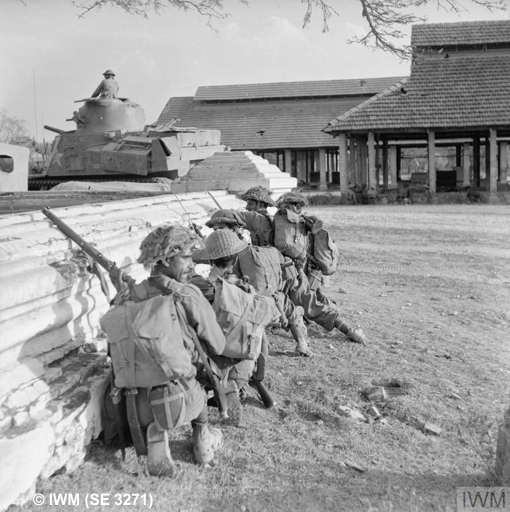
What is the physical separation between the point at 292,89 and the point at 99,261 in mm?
30388

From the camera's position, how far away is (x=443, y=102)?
68.7ft

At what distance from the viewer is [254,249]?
4.77 m

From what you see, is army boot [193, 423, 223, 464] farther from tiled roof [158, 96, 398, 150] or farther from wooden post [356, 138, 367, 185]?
tiled roof [158, 96, 398, 150]

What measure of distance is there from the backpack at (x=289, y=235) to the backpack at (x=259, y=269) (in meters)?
0.58

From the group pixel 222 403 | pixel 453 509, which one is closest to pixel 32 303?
pixel 222 403

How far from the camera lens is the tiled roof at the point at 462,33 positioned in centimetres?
2227

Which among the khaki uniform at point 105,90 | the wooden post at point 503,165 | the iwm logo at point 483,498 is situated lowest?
the iwm logo at point 483,498

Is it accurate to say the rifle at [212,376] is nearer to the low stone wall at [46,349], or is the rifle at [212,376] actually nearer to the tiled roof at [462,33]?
the low stone wall at [46,349]

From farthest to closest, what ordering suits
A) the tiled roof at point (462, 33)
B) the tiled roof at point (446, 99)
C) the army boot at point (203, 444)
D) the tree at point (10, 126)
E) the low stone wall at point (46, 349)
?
the tree at point (10, 126) → the tiled roof at point (462, 33) → the tiled roof at point (446, 99) → the army boot at point (203, 444) → the low stone wall at point (46, 349)

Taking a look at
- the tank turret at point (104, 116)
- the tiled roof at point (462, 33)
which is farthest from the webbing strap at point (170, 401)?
the tiled roof at point (462, 33)

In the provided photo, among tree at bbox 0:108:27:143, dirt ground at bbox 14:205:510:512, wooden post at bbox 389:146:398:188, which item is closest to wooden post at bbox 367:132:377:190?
wooden post at bbox 389:146:398:188

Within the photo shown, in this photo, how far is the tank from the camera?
14391 millimetres

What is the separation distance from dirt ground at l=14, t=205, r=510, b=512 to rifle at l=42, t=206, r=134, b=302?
0.87 meters

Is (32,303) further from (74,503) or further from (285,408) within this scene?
(285,408)
